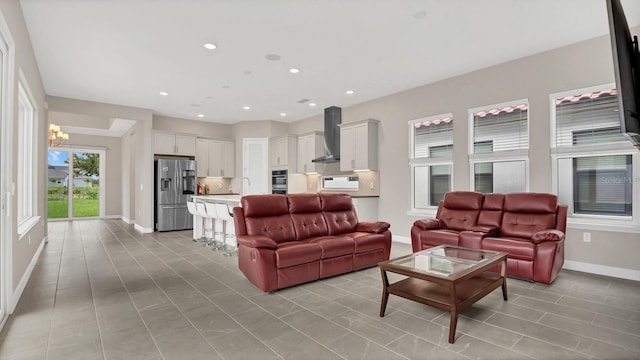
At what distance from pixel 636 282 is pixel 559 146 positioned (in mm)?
1827

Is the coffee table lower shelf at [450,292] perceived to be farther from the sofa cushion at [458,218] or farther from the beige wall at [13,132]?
the beige wall at [13,132]

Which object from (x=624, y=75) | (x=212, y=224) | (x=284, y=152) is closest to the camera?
(x=624, y=75)

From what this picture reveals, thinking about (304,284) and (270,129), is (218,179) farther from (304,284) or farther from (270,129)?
(304,284)

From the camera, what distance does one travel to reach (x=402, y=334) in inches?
97.8

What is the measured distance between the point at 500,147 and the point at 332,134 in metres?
3.61

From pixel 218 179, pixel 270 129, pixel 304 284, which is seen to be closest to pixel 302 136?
pixel 270 129

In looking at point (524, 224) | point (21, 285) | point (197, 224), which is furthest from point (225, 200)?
point (524, 224)

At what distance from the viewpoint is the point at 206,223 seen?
21.5 feet

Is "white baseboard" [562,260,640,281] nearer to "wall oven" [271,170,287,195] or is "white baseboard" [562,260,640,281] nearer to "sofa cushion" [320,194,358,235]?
"sofa cushion" [320,194,358,235]

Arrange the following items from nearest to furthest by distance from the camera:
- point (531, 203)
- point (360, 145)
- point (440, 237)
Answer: point (531, 203) → point (440, 237) → point (360, 145)

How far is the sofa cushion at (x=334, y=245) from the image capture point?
151 inches

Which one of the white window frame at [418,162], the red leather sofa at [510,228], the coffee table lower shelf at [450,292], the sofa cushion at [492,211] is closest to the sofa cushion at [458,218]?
the red leather sofa at [510,228]

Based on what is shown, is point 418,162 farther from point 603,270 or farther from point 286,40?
point 286,40

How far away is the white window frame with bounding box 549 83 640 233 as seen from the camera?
12.7 ft
